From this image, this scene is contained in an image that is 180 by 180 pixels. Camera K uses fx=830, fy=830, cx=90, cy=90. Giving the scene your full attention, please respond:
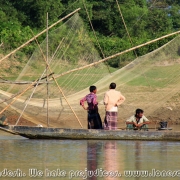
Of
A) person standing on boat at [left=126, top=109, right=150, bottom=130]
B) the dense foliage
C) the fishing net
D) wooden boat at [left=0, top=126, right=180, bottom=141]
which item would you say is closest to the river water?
wooden boat at [left=0, top=126, right=180, bottom=141]

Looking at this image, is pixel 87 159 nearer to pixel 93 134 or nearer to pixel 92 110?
pixel 93 134

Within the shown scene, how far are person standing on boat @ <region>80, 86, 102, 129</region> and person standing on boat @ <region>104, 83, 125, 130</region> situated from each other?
9.7 inches

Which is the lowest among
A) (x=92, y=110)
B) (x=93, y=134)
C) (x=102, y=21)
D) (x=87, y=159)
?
(x=87, y=159)

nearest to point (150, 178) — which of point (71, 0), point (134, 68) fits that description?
point (134, 68)

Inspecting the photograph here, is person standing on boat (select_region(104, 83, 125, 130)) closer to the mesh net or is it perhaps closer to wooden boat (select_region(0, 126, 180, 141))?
wooden boat (select_region(0, 126, 180, 141))

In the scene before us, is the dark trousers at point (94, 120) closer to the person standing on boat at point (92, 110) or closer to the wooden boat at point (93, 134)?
the person standing on boat at point (92, 110)

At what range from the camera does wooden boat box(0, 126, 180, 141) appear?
1348cm

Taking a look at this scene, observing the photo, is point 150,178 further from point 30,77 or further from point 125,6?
point 125,6

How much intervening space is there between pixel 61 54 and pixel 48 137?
14.5 feet

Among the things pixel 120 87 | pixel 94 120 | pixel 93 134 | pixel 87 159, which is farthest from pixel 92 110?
pixel 87 159

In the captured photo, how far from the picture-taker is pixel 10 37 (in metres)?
26.1

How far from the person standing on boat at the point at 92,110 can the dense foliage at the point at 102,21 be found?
36.2 ft

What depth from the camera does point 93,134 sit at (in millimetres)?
13516

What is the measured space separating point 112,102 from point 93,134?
24.5 inches
